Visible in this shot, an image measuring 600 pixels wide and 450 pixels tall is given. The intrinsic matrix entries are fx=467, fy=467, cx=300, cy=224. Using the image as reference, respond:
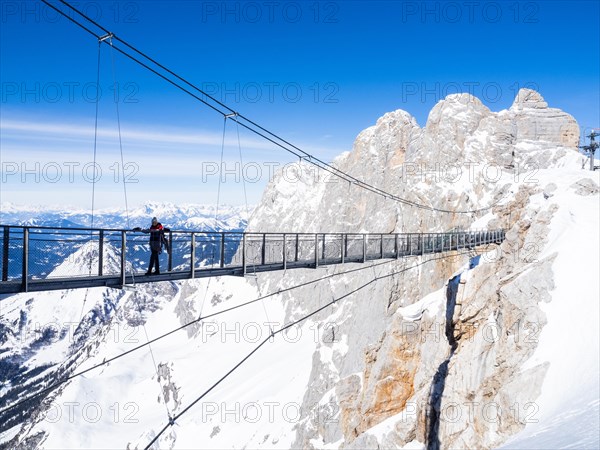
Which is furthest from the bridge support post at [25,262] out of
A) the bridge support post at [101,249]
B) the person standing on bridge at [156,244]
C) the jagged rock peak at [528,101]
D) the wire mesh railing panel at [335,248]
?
the jagged rock peak at [528,101]

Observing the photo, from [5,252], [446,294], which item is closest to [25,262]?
[5,252]

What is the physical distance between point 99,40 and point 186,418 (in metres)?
106

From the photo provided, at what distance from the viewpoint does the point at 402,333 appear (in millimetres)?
43000

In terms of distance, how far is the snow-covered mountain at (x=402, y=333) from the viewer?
744 inches

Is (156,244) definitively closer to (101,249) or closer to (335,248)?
(101,249)

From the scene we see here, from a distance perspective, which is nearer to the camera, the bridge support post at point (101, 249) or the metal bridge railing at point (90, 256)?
the metal bridge railing at point (90, 256)

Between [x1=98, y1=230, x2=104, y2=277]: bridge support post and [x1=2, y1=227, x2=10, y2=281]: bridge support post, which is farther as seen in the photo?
[x1=98, y1=230, x2=104, y2=277]: bridge support post

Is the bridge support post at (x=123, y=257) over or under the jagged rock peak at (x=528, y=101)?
under

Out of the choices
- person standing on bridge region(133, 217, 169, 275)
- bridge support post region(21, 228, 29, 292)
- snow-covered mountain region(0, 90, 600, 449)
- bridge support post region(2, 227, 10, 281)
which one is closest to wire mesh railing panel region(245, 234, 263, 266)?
snow-covered mountain region(0, 90, 600, 449)

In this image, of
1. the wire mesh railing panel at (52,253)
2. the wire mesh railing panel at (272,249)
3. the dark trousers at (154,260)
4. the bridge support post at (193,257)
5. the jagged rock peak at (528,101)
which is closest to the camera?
the wire mesh railing panel at (52,253)

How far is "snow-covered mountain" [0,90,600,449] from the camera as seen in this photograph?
18906 millimetres

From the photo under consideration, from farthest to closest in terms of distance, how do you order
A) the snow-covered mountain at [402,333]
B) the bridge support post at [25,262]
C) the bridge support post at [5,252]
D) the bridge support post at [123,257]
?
1. the snow-covered mountain at [402,333]
2. the bridge support post at [123,257]
3. the bridge support post at [25,262]
4. the bridge support post at [5,252]

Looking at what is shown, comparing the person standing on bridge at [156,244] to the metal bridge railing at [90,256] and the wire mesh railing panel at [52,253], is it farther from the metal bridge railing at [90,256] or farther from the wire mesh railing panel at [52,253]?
Result: the wire mesh railing panel at [52,253]

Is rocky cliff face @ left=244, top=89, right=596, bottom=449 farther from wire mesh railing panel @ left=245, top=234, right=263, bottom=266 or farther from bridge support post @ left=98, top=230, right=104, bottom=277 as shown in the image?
bridge support post @ left=98, top=230, right=104, bottom=277
